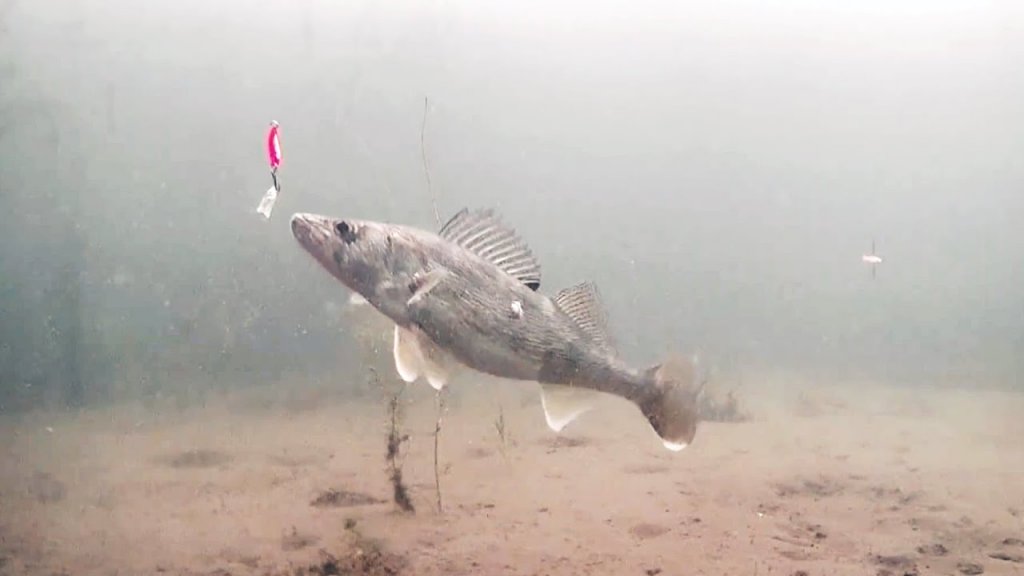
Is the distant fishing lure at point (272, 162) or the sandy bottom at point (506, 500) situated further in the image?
the sandy bottom at point (506, 500)

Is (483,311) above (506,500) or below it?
above

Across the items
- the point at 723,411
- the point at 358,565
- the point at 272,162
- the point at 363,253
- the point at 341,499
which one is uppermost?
the point at 272,162

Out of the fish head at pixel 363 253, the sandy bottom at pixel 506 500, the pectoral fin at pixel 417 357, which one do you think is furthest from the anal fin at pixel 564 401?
the sandy bottom at pixel 506 500

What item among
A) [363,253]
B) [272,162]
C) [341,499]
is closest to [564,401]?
[363,253]

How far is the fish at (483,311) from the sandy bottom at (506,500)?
102 cm

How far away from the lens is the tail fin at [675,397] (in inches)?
95.8

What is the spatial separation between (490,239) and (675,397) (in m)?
0.80

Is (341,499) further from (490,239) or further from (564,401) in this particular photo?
(490,239)

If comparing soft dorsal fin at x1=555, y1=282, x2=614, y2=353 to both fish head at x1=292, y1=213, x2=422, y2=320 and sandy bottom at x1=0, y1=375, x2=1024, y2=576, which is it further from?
sandy bottom at x1=0, y1=375, x2=1024, y2=576

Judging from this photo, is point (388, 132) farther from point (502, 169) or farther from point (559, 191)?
point (559, 191)

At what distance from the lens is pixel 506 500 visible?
3.88 metres

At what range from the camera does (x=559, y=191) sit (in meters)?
16.5

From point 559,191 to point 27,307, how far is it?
10599 mm

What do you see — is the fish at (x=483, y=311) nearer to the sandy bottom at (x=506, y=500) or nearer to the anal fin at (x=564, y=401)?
the anal fin at (x=564, y=401)
